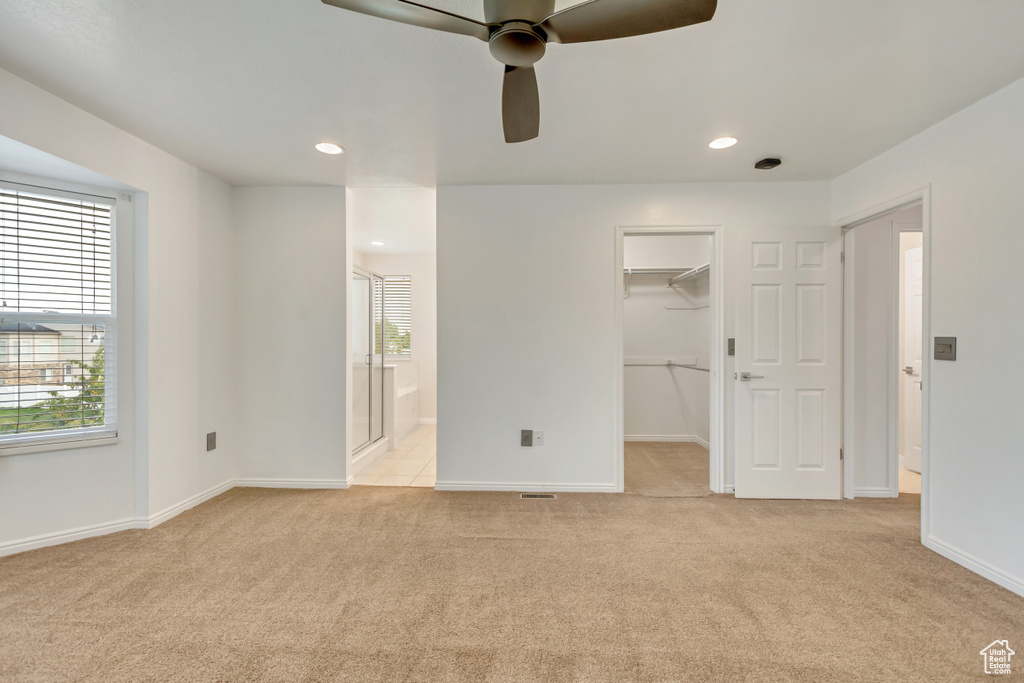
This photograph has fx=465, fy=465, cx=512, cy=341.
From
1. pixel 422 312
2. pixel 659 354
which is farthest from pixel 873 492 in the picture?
pixel 422 312

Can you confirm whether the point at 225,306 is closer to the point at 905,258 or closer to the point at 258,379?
the point at 258,379

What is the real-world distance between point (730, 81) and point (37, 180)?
368 cm

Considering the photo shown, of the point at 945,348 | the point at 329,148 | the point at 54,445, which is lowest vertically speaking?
the point at 54,445

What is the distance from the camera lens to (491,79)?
213cm

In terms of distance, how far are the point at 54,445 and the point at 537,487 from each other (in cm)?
295

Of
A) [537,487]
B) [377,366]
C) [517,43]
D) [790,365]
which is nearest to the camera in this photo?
[517,43]

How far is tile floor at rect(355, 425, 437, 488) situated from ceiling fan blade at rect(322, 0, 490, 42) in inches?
124

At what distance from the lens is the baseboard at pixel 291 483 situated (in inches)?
142

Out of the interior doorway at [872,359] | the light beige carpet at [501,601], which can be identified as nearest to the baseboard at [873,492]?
the interior doorway at [872,359]

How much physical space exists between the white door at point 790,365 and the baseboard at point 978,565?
869 millimetres

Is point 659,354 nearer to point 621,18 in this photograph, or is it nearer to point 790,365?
point 790,365

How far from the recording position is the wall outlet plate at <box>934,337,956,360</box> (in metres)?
2.45

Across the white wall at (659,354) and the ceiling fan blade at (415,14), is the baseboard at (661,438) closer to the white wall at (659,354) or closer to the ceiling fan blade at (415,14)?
the white wall at (659,354)

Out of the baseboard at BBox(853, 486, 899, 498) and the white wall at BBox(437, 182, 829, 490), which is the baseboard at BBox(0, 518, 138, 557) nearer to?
the white wall at BBox(437, 182, 829, 490)
